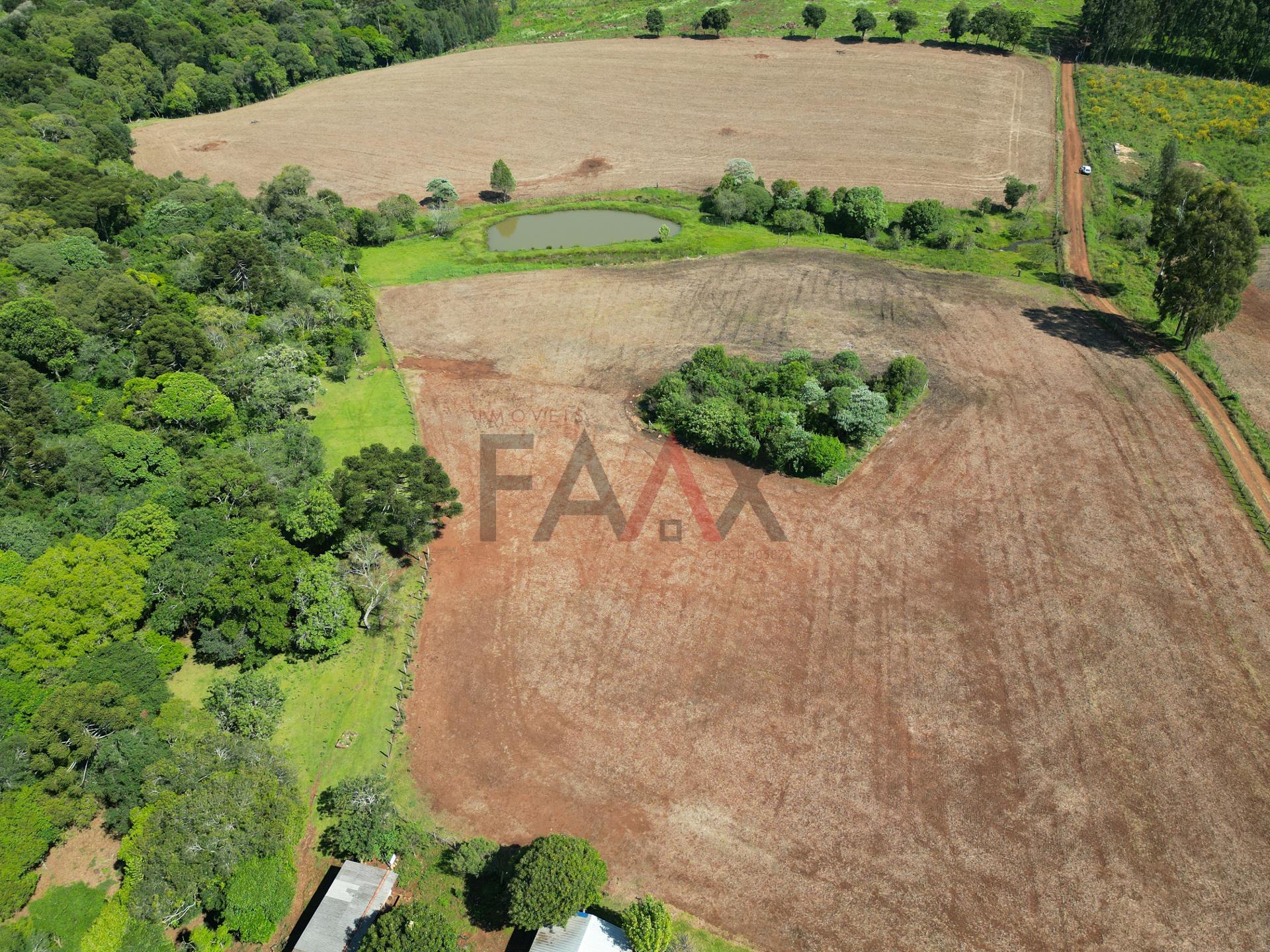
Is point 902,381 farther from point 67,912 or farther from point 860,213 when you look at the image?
point 67,912

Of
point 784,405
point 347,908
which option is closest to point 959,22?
point 784,405

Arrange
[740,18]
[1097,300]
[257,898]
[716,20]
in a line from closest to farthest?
[257,898] < [1097,300] < [716,20] < [740,18]

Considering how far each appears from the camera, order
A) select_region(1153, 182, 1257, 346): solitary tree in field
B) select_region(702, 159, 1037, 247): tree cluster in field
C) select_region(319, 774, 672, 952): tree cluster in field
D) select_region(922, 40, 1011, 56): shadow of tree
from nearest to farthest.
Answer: select_region(319, 774, 672, 952): tree cluster in field → select_region(1153, 182, 1257, 346): solitary tree in field → select_region(702, 159, 1037, 247): tree cluster in field → select_region(922, 40, 1011, 56): shadow of tree

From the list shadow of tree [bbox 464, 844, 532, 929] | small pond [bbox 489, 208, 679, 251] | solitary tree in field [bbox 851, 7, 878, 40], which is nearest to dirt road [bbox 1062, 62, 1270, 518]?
solitary tree in field [bbox 851, 7, 878, 40]

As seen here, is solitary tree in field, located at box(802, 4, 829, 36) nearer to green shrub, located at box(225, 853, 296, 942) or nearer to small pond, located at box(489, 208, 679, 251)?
small pond, located at box(489, 208, 679, 251)

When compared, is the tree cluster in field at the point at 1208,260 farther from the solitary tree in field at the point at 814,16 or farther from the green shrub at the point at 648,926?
the solitary tree in field at the point at 814,16
